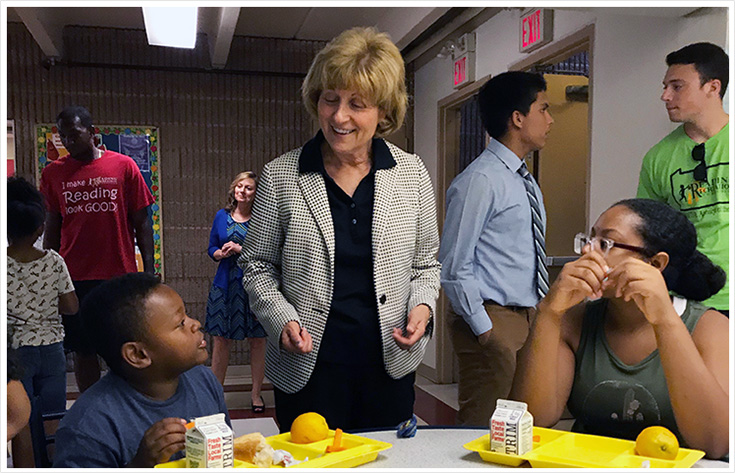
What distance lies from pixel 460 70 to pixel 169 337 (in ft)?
9.70

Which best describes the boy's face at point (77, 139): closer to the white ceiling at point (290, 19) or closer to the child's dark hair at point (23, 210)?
the child's dark hair at point (23, 210)

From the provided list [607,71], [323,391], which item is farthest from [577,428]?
[607,71]

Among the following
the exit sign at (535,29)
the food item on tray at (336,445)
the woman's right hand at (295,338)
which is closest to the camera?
the food item on tray at (336,445)

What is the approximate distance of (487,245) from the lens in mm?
1909

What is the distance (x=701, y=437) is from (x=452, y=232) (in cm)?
94

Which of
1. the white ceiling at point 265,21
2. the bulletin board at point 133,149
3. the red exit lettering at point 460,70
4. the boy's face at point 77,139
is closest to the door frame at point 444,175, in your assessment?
the red exit lettering at point 460,70

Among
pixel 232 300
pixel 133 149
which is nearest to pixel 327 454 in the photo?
pixel 232 300

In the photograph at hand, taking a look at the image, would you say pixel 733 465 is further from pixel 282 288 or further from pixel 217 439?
pixel 282 288

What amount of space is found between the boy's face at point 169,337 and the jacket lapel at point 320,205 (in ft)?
1.02

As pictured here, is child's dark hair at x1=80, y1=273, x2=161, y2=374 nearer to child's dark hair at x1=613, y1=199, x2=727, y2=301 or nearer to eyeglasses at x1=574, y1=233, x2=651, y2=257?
eyeglasses at x1=574, y1=233, x2=651, y2=257

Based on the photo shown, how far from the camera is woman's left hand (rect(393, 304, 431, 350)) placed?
1.33 m

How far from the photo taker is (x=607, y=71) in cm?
251

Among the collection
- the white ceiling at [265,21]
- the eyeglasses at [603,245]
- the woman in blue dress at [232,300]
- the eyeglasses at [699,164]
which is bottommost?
the woman in blue dress at [232,300]

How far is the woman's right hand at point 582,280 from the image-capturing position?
3.68ft
